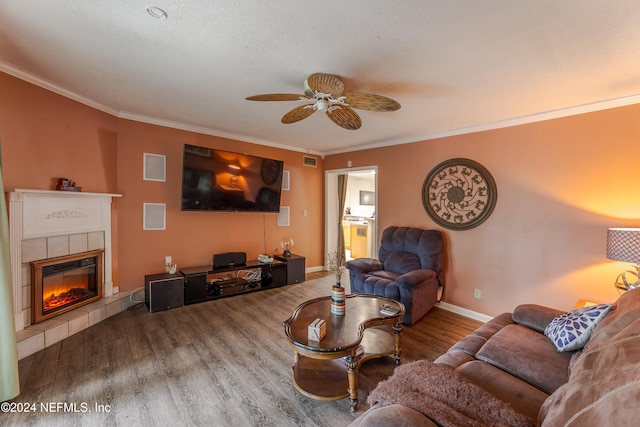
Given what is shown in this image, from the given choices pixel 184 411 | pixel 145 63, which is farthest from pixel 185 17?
pixel 184 411

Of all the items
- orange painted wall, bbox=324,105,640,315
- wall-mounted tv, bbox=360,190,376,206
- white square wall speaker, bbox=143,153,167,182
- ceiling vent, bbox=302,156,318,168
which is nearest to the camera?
orange painted wall, bbox=324,105,640,315

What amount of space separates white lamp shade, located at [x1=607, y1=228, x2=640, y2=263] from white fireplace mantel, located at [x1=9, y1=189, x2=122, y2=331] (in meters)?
5.07

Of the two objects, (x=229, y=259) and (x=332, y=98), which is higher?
(x=332, y=98)

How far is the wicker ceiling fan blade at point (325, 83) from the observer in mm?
1875

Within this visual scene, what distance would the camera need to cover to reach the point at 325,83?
1926mm

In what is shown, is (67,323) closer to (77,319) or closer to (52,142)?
(77,319)

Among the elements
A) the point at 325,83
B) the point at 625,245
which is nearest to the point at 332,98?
the point at 325,83

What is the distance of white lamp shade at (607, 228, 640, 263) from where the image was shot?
207 centimetres

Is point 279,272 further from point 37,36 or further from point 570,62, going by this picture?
point 570,62

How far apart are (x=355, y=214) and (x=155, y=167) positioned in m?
5.63

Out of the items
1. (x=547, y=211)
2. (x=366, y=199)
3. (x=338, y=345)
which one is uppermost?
(x=366, y=199)

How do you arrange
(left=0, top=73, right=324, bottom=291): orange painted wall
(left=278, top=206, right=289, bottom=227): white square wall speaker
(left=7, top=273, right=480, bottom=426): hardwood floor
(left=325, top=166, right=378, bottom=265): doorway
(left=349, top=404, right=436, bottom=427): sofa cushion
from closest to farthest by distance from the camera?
(left=349, top=404, right=436, bottom=427): sofa cushion < (left=7, top=273, right=480, bottom=426): hardwood floor < (left=0, top=73, right=324, bottom=291): orange painted wall < (left=278, top=206, right=289, bottom=227): white square wall speaker < (left=325, top=166, right=378, bottom=265): doorway

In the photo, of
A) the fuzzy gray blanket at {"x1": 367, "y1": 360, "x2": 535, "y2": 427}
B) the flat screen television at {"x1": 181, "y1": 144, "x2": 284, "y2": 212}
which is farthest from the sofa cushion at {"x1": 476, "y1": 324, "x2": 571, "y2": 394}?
the flat screen television at {"x1": 181, "y1": 144, "x2": 284, "y2": 212}

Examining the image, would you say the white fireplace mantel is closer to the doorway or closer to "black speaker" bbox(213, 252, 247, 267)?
"black speaker" bbox(213, 252, 247, 267)
